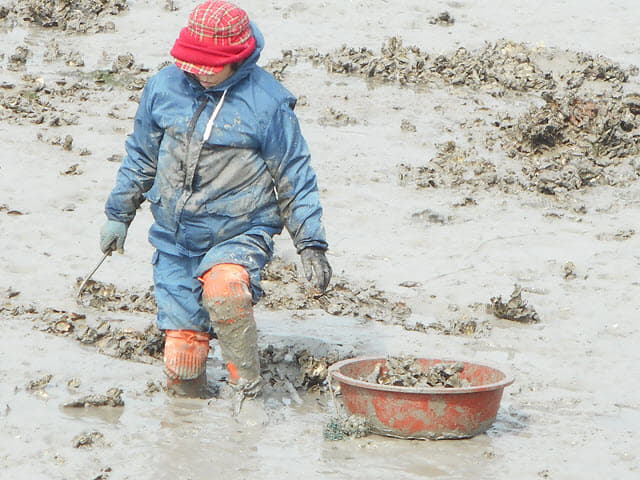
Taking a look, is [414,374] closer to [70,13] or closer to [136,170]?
[136,170]

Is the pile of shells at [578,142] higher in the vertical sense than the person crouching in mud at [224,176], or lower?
lower

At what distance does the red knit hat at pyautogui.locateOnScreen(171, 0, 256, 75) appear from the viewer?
4.76 metres

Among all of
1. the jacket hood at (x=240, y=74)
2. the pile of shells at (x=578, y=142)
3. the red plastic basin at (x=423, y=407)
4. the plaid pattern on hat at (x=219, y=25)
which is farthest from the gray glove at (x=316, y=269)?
the pile of shells at (x=578, y=142)

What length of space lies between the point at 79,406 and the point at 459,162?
14.8ft

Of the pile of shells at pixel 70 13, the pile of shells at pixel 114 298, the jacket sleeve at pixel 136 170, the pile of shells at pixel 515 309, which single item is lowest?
the pile of shells at pixel 114 298

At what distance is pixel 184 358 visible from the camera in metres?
5.27

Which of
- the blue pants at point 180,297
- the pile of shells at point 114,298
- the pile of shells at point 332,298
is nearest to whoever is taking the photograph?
the blue pants at point 180,297

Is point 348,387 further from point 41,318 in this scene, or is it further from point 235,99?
point 41,318

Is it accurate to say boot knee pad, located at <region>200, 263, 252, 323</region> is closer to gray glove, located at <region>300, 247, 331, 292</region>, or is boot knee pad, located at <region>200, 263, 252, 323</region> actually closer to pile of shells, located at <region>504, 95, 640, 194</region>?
gray glove, located at <region>300, 247, 331, 292</region>

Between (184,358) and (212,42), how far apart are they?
4.80ft

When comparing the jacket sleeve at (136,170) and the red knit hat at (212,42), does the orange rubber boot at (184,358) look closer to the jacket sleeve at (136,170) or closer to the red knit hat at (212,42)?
the jacket sleeve at (136,170)

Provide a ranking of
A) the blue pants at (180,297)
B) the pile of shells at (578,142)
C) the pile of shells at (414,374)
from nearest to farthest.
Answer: the pile of shells at (414,374) → the blue pants at (180,297) → the pile of shells at (578,142)

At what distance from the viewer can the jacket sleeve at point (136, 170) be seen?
5.10m

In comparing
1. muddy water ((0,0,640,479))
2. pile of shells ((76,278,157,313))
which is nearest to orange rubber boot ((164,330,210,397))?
muddy water ((0,0,640,479))
